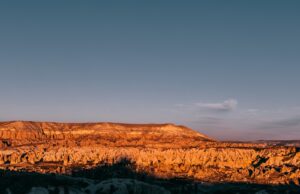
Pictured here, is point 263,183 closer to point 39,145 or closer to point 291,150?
point 291,150

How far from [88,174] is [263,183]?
50350mm

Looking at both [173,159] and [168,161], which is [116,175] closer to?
[168,161]

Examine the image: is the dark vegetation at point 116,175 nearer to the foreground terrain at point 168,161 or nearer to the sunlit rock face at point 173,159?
the foreground terrain at point 168,161

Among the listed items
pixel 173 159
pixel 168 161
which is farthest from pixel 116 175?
pixel 173 159

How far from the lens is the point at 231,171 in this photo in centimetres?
15525

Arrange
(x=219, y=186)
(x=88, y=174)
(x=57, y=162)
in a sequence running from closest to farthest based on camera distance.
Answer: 1. (x=219, y=186)
2. (x=88, y=174)
3. (x=57, y=162)

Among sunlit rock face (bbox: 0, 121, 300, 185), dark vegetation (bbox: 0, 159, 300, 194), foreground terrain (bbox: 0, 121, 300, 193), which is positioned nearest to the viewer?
dark vegetation (bbox: 0, 159, 300, 194)

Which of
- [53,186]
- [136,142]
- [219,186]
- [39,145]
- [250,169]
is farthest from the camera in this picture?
[136,142]

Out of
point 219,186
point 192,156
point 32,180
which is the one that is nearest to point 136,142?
point 192,156

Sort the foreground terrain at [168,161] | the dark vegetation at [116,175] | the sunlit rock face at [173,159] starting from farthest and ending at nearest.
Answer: the sunlit rock face at [173,159] < the foreground terrain at [168,161] < the dark vegetation at [116,175]

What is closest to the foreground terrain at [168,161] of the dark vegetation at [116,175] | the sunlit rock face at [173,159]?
the sunlit rock face at [173,159]

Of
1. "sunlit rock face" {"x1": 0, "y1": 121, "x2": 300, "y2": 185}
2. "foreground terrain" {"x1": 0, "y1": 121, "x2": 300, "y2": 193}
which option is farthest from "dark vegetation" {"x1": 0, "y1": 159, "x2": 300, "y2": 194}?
"sunlit rock face" {"x1": 0, "y1": 121, "x2": 300, "y2": 185}

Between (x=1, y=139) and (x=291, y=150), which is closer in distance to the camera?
(x=291, y=150)

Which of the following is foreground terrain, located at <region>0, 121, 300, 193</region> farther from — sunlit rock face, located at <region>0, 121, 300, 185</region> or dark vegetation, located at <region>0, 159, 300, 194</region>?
dark vegetation, located at <region>0, 159, 300, 194</region>
